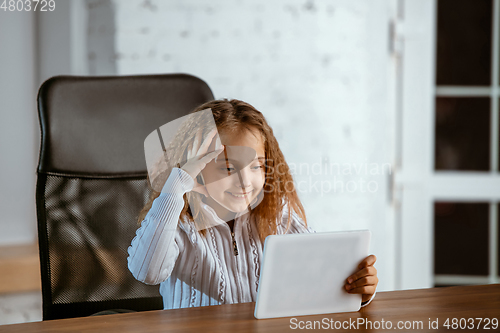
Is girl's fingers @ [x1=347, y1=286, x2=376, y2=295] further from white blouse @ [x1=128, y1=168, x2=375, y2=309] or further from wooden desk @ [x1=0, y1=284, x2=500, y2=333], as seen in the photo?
white blouse @ [x1=128, y1=168, x2=375, y2=309]

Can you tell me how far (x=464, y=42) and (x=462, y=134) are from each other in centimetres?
42

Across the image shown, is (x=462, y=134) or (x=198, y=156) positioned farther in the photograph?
(x=462, y=134)

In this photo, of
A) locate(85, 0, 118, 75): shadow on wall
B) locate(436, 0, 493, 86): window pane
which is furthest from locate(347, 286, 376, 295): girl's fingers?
locate(436, 0, 493, 86): window pane

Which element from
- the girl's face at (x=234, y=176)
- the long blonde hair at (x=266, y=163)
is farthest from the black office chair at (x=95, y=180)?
the girl's face at (x=234, y=176)

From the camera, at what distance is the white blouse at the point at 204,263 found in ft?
2.89

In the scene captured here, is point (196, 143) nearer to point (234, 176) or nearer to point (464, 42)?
point (234, 176)

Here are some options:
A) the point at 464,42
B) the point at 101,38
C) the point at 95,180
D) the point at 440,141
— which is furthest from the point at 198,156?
the point at 464,42

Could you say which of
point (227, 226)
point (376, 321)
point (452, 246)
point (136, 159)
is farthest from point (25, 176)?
point (452, 246)

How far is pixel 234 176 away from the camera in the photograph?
0.98 metres

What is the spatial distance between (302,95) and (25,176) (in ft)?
3.90

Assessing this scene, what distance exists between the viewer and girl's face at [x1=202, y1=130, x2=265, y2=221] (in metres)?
0.97

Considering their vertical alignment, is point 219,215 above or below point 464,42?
below

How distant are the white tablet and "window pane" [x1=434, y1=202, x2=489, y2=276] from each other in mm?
1569

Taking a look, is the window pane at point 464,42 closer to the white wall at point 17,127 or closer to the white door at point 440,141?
the white door at point 440,141
